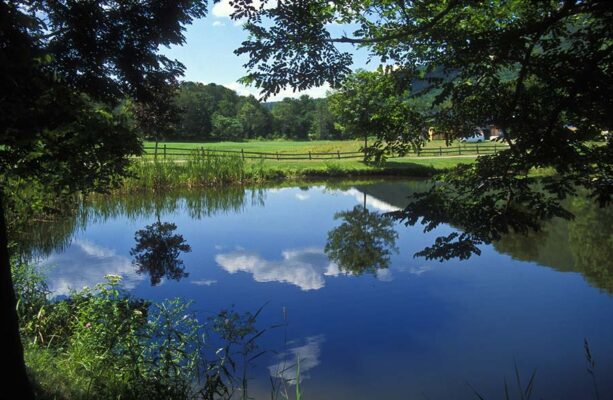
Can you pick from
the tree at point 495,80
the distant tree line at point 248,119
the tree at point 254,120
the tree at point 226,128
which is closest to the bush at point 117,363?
the tree at point 495,80

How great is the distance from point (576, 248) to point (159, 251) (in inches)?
442

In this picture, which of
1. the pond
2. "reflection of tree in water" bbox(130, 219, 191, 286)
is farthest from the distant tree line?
the pond

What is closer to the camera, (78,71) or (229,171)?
(78,71)

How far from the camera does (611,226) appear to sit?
13562mm

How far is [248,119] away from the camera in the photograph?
90.2 meters

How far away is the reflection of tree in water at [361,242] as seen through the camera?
Answer: 10.7m

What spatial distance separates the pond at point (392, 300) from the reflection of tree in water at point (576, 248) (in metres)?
0.05

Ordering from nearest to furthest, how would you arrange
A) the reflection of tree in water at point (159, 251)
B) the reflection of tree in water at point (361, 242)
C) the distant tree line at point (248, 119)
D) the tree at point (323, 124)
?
the reflection of tree in water at point (159, 251) → the reflection of tree in water at point (361, 242) → the distant tree line at point (248, 119) → the tree at point (323, 124)

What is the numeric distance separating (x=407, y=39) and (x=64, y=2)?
3.01m

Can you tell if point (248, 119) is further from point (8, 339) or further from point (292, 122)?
point (8, 339)

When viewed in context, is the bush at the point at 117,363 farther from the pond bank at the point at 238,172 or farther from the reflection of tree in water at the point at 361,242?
the pond bank at the point at 238,172

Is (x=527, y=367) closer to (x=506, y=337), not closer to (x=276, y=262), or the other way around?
(x=506, y=337)

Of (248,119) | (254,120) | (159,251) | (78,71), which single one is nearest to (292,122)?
(254,120)

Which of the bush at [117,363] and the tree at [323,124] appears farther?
the tree at [323,124]
